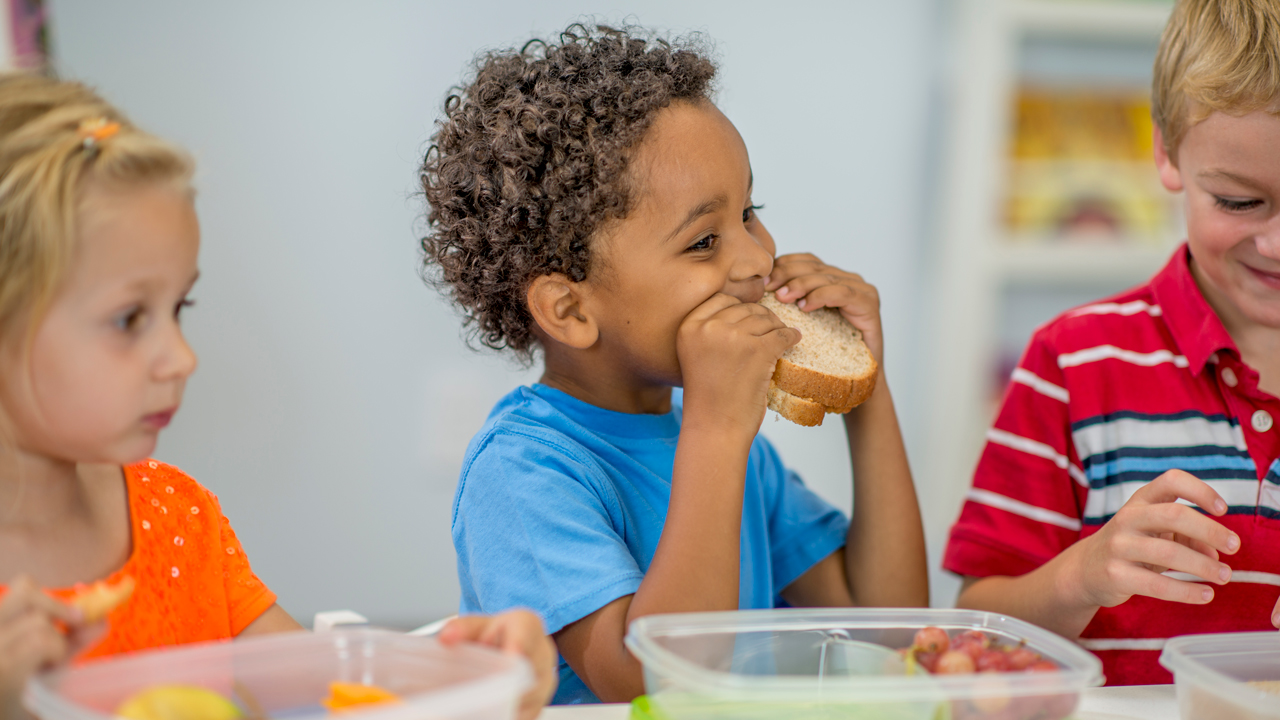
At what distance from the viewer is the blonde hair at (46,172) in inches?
24.7

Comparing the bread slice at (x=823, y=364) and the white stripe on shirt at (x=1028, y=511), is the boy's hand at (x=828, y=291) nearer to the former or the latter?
the bread slice at (x=823, y=364)

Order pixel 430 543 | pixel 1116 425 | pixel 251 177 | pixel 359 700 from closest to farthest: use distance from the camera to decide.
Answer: pixel 359 700, pixel 1116 425, pixel 251 177, pixel 430 543

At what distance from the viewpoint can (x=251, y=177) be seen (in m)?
2.31

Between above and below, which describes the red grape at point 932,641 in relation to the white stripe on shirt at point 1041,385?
below

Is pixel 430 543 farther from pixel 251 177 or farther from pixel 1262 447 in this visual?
pixel 1262 447

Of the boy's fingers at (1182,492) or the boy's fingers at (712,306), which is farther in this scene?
the boy's fingers at (712,306)

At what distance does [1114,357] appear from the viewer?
1.16m

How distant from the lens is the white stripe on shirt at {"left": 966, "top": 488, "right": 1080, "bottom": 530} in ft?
3.71

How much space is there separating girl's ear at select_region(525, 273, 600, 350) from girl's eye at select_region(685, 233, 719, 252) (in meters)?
0.13

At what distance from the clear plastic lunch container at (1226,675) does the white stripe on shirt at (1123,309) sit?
52cm

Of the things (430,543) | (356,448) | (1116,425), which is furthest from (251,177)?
(1116,425)

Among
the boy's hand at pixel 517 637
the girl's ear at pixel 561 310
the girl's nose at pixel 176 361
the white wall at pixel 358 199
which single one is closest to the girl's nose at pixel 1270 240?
the girl's ear at pixel 561 310

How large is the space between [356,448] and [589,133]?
5.29 ft

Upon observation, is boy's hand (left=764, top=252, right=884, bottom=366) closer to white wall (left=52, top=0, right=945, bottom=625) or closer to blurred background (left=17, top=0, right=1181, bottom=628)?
white wall (left=52, top=0, right=945, bottom=625)
